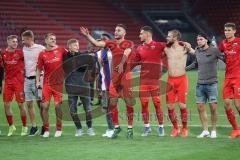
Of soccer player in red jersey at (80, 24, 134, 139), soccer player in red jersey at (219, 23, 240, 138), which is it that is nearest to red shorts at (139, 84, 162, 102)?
soccer player in red jersey at (80, 24, 134, 139)

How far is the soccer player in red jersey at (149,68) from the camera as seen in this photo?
43.9 ft

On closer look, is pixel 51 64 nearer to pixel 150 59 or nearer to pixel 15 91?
pixel 15 91

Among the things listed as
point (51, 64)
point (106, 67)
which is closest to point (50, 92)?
point (51, 64)

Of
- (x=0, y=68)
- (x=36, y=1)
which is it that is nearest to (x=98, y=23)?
(x=36, y=1)

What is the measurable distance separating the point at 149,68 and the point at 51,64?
2006mm

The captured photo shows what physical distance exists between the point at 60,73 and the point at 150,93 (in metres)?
1.92

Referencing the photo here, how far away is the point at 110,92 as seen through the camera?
43.9ft

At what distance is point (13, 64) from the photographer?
1401 centimetres

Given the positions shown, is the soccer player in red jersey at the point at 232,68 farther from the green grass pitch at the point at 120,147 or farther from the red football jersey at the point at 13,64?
the red football jersey at the point at 13,64

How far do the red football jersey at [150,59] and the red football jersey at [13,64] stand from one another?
2491mm

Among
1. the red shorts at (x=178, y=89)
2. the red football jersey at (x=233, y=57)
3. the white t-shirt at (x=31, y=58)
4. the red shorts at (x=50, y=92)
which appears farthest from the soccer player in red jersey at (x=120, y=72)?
the red football jersey at (x=233, y=57)

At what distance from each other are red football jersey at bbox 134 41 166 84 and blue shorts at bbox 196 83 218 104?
939 mm

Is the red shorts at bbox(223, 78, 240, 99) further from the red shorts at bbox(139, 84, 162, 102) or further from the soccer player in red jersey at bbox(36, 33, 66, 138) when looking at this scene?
the soccer player in red jersey at bbox(36, 33, 66, 138)

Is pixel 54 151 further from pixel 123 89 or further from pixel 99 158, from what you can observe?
pixel 123 89
